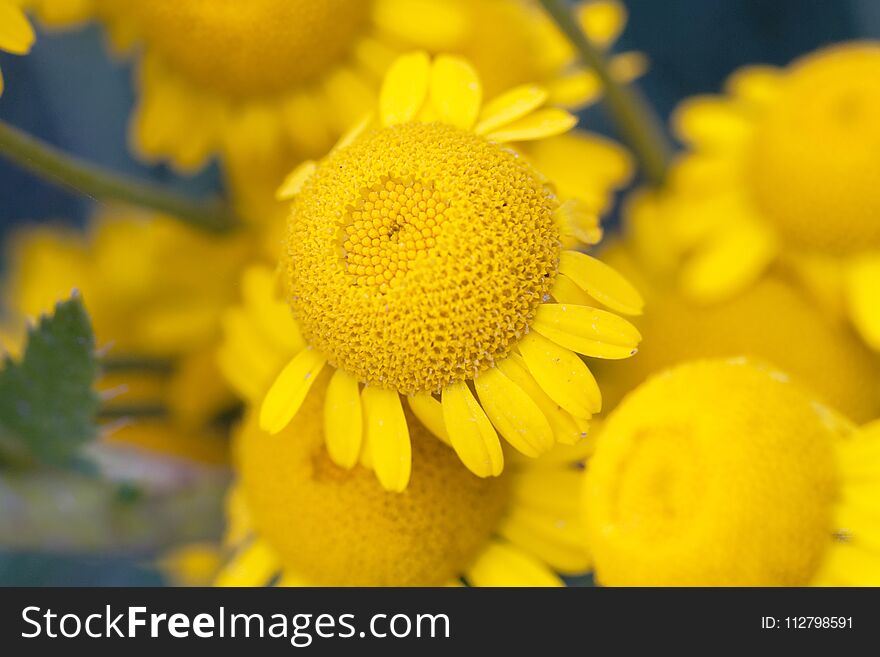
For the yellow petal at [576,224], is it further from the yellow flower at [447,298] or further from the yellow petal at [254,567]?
the yellow petal at [254,567]

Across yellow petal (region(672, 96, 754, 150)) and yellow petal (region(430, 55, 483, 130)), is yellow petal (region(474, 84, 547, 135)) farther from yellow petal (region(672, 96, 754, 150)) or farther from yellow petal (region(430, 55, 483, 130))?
yellow petal (region(672, 96, 754, 150))

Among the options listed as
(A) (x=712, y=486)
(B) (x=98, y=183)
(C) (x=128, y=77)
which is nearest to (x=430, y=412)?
(A) (x=712, y=486)

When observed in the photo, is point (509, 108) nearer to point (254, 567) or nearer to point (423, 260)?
Result: point (423, 260)

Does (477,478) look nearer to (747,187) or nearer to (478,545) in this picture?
(478,545)

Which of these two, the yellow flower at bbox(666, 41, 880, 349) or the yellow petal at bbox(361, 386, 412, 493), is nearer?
the yellow petal at bbox(361, 386, 412, 493)

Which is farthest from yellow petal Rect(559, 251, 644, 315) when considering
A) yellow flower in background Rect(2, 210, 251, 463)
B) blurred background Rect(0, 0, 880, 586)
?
blurred background Rect(0, 0, 880, 586)
